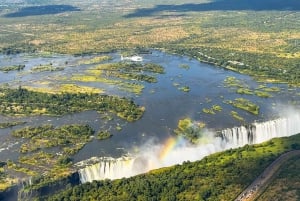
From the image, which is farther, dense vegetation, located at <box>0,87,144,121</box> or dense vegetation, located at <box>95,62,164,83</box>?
dense vegetation, located at <box>95,62,164,83</box>

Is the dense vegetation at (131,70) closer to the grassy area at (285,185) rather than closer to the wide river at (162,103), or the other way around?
the wide river at (162,103)

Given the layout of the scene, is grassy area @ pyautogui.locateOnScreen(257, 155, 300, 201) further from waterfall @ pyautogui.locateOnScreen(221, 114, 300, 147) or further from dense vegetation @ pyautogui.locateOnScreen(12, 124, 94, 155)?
dense vegetation @ pyautogui.locateOnScreen(12, 124, 94, 155)

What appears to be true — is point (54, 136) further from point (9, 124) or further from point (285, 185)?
point (285, 185)

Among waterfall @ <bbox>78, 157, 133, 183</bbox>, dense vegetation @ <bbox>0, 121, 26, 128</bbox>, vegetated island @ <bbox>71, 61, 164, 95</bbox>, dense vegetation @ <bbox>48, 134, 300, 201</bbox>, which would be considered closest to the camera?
dense vegetation @ <bbox>48, 134, 300, 201</bbox>

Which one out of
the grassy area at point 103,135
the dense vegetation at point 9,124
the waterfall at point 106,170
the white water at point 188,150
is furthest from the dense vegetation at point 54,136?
the white water at point 188,150

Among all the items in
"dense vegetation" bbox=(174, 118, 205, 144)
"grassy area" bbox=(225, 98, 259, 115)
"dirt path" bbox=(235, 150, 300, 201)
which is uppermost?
"dirt path" bbox=(235, 150, 300, 201)

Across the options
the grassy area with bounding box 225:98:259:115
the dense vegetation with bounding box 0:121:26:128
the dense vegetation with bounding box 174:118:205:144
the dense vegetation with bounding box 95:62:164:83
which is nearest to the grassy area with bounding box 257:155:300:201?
the dense vegetation with bounding box 174:118:205:144

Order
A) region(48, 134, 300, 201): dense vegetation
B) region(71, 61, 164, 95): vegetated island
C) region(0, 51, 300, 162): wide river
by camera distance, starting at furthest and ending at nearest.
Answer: region(71, 61, 164, 95): vegetated island → region(0, 51, 300, 162): wide river → region(48, 134, 300, 201): dense vegetation

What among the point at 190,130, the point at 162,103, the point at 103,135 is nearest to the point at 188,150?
the point at 190,130
